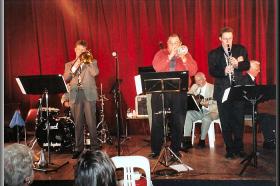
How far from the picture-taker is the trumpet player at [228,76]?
5566mm

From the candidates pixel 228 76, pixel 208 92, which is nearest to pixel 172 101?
pixel 228 76

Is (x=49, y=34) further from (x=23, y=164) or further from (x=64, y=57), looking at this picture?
(x=23, y=164)

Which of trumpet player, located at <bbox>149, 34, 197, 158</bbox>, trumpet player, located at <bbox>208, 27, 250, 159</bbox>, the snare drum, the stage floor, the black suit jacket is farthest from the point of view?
the snare drum

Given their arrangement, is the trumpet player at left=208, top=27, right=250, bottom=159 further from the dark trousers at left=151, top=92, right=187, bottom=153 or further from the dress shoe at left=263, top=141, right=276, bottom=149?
the dress shoe at left=263, top=141, right=276, bottom=149

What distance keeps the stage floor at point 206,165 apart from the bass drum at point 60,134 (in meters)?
0.15

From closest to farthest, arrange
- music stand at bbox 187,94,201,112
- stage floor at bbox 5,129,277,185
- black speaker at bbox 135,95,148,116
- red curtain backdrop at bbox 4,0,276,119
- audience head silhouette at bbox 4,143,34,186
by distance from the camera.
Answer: audience head silhouette at bbox 4,143,34,186 < stage floor at bbox 5,129,277,185 < music stand at bbox 187,94,201,112 < black speaker at bbox 135,95,148,116 < red curtain backdrop at bbox 4,0,276,119

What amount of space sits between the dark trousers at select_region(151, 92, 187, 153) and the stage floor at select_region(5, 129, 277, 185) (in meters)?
0.36

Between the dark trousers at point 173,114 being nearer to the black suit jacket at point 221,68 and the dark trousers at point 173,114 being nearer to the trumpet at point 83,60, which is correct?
the black suit jacket at point 221,68

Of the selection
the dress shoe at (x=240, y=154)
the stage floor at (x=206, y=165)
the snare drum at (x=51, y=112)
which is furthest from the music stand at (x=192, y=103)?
the snare drum at (x=51, y=112)

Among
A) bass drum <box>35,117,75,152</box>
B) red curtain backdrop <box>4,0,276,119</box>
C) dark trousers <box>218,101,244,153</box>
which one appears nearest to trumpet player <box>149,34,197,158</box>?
dark trousers <box>218,101,244,153</box>

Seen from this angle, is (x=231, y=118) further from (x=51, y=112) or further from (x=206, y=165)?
(x=51, y=112)

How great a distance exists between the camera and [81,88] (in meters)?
6.29

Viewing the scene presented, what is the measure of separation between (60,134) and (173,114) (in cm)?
210

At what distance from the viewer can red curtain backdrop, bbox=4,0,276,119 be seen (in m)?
8.37
